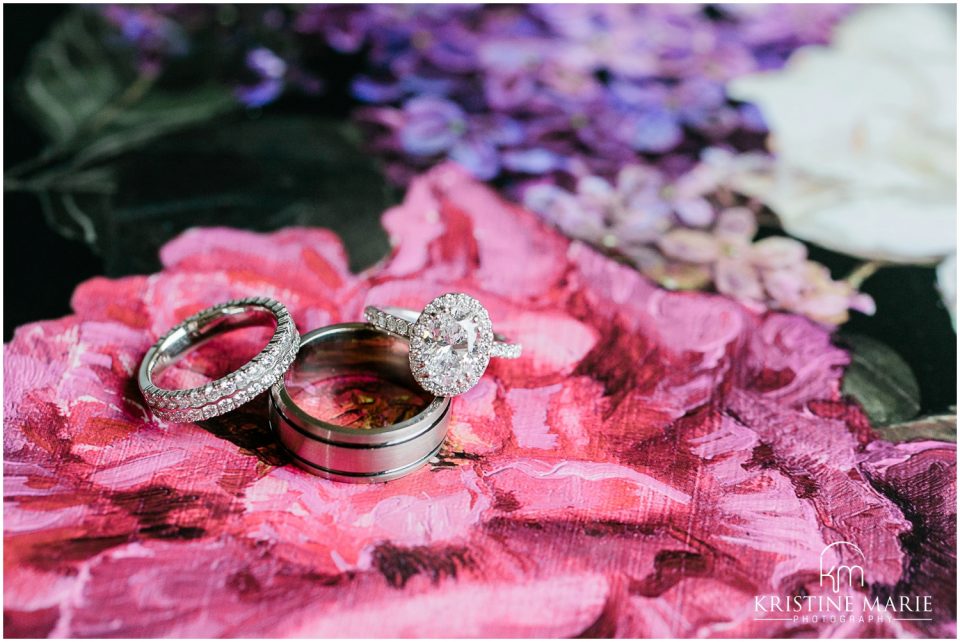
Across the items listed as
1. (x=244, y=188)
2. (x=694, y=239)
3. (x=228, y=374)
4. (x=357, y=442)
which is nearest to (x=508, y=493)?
(x=357, y=442)

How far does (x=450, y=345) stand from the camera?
3.25 feet

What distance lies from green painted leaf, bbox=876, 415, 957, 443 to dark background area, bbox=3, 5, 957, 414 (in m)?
0.02

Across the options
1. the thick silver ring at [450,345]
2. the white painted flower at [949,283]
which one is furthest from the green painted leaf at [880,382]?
the thick silver ring at [450,345]

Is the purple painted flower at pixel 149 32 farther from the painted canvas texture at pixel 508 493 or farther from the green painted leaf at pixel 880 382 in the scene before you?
the green painted leaf at pixel 880 382

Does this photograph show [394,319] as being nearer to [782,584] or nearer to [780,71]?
[782,584]

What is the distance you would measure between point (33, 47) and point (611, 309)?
3.57 ft

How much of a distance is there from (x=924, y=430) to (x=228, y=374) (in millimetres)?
784

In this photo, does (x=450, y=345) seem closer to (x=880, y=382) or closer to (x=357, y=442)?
(x=357, y=442)

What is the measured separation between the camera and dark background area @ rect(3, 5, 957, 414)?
44.5 inches

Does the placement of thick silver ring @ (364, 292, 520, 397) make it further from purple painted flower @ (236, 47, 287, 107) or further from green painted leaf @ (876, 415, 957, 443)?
purple painted flower @ (236, 47, 287, 107)

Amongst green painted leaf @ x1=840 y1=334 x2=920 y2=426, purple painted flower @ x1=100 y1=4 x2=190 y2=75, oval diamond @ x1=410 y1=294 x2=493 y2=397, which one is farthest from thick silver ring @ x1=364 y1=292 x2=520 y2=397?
purple painted flower @ x1=100 y1=4 x2=190 y2=75

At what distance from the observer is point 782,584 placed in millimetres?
861

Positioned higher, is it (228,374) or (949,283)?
(949,283)

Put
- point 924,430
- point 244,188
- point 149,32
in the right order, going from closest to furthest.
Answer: point 924,430 < point 244,188 < point 149,32
